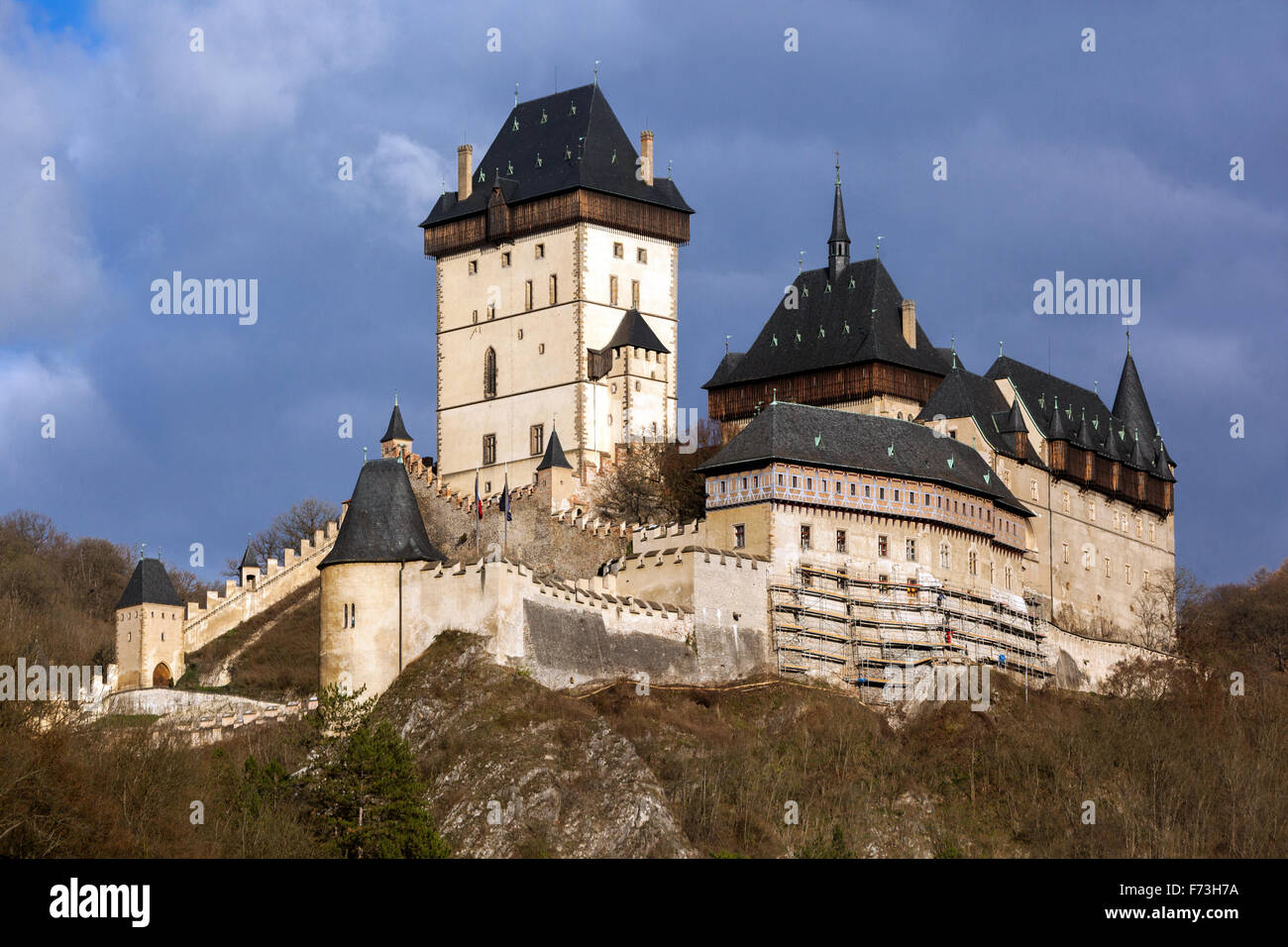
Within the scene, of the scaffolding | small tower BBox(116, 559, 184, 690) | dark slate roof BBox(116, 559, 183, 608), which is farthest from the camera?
dark slate roof BBox(116, 559, 183, 608)

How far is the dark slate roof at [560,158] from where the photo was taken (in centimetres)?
9138

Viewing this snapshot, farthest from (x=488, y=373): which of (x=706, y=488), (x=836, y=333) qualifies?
(x=706, y=488)

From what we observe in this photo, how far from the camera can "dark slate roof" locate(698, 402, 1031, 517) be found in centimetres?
7669

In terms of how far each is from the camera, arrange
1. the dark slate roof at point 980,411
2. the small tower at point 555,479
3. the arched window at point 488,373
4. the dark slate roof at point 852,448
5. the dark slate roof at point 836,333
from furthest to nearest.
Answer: the arched window at point 488,373
the dark slate roof at point 836,333
the dark slate roof at point 980,411
the small tower at point 555,479
the dark slate roof at point 852,448

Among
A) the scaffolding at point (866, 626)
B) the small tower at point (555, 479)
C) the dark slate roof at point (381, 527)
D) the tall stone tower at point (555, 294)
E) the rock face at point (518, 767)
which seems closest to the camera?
the rock face at point (518, 767)

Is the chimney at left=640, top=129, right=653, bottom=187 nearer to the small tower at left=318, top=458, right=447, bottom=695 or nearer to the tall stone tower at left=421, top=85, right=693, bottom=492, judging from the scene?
the tall stone tower at left=421, top=85, right=693, bottom=492

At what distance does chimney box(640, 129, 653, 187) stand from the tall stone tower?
49 mm

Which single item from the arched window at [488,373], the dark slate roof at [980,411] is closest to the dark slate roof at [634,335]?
the arched window at [488,373]

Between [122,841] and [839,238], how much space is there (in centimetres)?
4436

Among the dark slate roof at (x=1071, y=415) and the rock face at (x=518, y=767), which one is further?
the dark slate roof at (x=1071, y=415)

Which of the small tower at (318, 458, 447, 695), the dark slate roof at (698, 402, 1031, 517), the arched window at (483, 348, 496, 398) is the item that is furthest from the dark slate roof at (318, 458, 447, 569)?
the arched window at (483, 348, 496, 398)

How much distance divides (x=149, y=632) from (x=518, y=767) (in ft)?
77.3

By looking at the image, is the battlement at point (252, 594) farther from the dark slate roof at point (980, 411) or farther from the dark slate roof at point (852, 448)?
the dark slate roof at point (980, 411)
